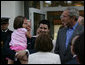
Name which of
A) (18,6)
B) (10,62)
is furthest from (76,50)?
(18,6)

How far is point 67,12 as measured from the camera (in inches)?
161

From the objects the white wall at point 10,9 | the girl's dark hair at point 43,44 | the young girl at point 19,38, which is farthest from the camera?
the white wall at point 10,9

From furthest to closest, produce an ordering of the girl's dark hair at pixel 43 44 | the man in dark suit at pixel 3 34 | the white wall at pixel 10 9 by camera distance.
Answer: the white wall at pixel 10 9
the man in dark suit at pixel 3 34
the girl's dark hair at pixel 43 44

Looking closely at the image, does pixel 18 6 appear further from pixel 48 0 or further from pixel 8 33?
pixel 8 33

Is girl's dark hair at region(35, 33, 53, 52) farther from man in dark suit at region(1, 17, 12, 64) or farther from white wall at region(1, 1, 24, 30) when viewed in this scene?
white wall at region(1, 1, 24, 30)

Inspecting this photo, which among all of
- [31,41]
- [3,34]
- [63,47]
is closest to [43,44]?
[63,47]

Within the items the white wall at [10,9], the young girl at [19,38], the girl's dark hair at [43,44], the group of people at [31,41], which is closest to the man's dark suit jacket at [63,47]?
the group of people at [31,41]

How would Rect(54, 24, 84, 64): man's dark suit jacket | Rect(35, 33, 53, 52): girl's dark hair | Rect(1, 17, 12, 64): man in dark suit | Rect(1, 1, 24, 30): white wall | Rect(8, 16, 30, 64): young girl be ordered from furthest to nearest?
Rect(1, 1, 24, 30): white wall → Rect(1, 17, 12, 64): man in dark suit → Rect(8, 16, 30, 64): young girl → Rect(54, 24, 84, 64): man's dark suit jacket → Rect(35, 33, 53, 52): girl's dark hair

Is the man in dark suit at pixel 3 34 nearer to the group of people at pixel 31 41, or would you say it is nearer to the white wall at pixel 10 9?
the group of people at pixel 31 41

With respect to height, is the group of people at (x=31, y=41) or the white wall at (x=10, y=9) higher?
the white wall at (x=10, y=9)

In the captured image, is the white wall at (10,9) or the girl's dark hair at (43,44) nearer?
the girl's dark hair at (43,44)

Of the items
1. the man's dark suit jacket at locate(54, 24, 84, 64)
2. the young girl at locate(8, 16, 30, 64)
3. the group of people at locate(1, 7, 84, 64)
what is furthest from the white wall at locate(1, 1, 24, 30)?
the man's dark suit jacket at locate(54, 24, 84, 64)

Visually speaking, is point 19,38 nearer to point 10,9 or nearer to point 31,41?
point 31,41

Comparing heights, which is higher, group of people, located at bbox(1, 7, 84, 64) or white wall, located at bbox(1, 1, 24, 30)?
white wall, located at bbox(1, 1, 24, 30)
